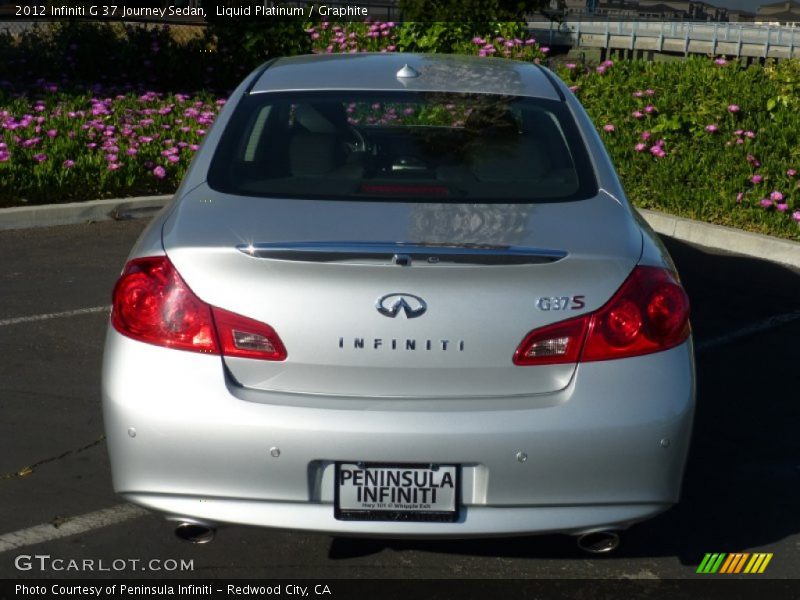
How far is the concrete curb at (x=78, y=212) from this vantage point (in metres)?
9.88

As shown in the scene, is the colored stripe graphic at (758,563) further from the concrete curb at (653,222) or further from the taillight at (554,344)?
the concrete curb at (653,222)

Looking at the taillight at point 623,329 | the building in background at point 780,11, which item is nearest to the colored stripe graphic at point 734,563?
the taillight at point 623,329

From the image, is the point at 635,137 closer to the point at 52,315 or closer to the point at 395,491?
the point at 52,315

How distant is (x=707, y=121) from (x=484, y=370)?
29.6ft

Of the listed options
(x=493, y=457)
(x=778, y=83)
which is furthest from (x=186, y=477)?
(x=778, y=83)

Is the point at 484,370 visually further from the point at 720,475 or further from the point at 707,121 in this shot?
Result: the point at 707,121

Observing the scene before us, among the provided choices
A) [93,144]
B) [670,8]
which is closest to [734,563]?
[93,144]

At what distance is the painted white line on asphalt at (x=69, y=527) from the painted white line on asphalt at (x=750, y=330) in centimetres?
361

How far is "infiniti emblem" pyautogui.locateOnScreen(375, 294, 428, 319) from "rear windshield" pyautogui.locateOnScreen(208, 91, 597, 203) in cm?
65

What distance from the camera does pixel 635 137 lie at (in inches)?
479

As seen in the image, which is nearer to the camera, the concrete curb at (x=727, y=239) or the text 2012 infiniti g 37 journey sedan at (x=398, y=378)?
the text 2012 infiniti g 37 journey sedan at (x=398, y=378)

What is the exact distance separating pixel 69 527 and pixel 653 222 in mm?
7086

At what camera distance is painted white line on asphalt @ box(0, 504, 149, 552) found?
14.4ft

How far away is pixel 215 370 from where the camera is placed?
359 centimetres
